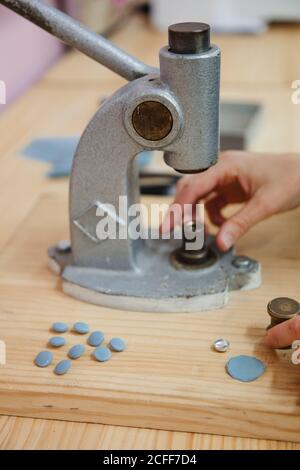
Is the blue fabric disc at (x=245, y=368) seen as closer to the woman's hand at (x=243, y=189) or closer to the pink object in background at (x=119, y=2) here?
the woman's hand at (x=243, y=189)

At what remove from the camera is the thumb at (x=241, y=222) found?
2.45 ft

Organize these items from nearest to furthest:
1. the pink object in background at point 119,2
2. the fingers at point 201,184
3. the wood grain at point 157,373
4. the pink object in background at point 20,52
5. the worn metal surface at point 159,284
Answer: the wood grain at point 157,373
the worn metal surface at point 159,284
the fingers at point 201,184
the pink object in background at point 20,52
the pink object in background at point 119,2

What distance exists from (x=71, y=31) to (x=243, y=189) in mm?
303

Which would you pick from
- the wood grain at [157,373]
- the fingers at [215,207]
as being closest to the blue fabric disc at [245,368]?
the wood grain at [157,373]

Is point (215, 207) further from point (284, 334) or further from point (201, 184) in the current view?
point (284, 334)

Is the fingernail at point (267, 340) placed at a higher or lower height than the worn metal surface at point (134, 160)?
lower

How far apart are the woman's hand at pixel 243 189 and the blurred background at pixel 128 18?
0.69m

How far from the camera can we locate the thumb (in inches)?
29.4

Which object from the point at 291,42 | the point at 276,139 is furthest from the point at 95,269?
the point at 291,42

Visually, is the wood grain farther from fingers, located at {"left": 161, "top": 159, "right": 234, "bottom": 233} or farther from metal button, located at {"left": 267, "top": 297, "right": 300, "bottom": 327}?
fingers, located at {"left": 161, "top": 159, "right": 234, "bottom": 233}

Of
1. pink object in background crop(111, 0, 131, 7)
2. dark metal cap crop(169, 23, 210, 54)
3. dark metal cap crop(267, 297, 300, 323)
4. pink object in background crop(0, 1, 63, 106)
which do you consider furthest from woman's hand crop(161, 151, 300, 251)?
pink object in background crop(111, 0, 131, 7)

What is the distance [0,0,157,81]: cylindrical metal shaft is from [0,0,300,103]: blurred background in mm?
761

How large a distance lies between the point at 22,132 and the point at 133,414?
721 mm

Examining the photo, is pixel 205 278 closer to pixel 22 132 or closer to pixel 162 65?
pixel 162 65
